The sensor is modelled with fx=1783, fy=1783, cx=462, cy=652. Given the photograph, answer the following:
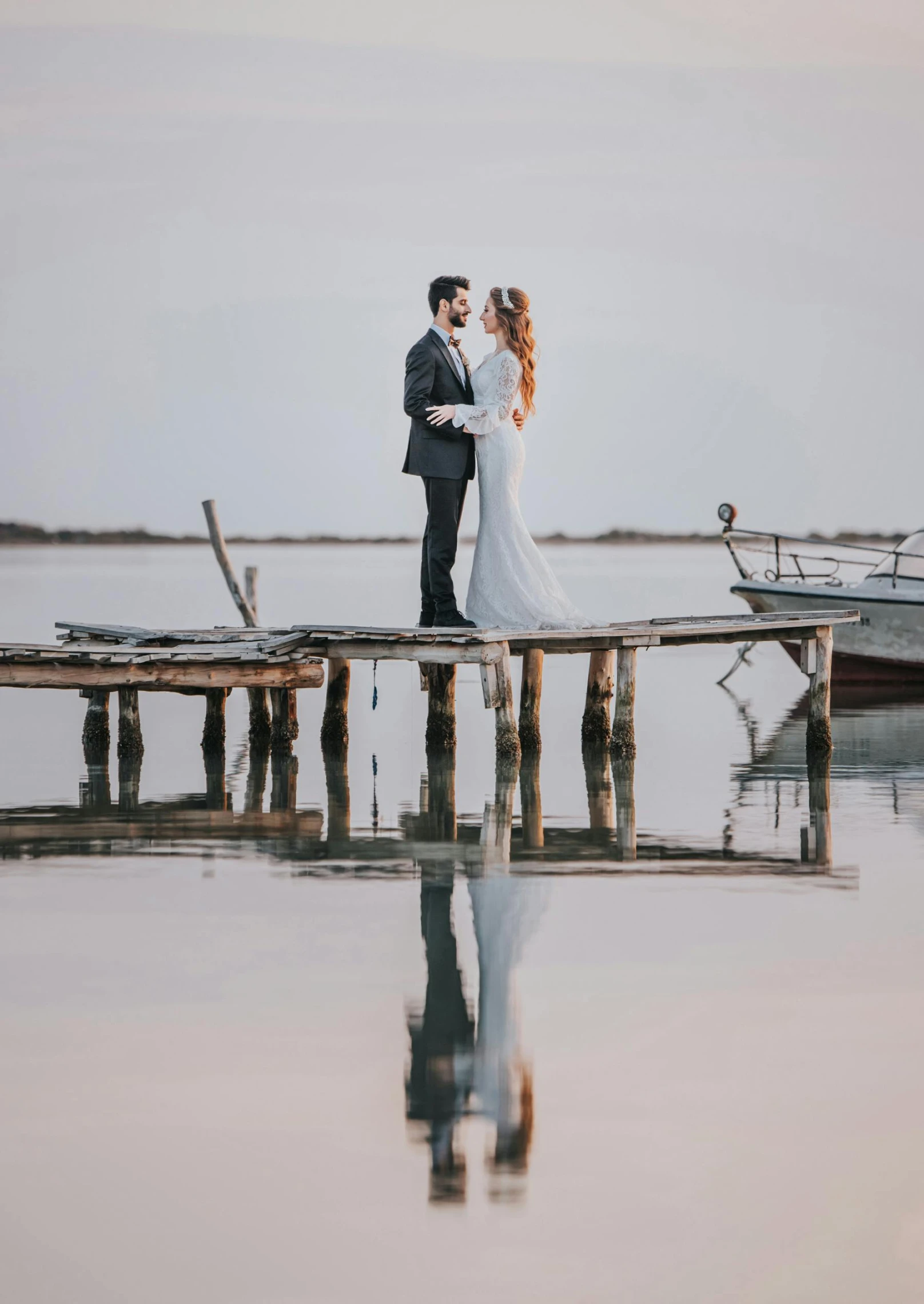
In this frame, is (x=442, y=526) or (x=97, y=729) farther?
(x=97, y=729)

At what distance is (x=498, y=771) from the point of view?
13523mm

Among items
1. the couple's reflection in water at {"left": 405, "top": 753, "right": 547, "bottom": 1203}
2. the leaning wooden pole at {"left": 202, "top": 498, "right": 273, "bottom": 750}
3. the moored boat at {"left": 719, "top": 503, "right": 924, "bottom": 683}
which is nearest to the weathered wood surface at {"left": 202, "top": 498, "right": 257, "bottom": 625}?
the leaning wooden pole at {"left": 202, "top": 498, "right": 273, "bottom": 750}

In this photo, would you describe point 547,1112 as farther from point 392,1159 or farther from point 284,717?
point 284,717

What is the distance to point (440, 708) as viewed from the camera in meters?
14.9

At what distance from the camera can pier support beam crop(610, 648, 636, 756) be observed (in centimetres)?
1356

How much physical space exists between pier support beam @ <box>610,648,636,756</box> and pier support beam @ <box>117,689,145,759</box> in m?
3.79

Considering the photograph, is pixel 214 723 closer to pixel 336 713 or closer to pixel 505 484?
pixel 336 713

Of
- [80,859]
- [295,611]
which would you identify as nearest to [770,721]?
[80,859]

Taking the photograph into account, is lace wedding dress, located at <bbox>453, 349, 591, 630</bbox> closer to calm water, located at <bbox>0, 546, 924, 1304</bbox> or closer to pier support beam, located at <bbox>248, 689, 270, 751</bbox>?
calm water, located at <bbox>0, 546, 924, 1304</bbox>

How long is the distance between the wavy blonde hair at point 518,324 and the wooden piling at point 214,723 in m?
4.61

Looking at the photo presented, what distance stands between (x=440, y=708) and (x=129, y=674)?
10.8 ft

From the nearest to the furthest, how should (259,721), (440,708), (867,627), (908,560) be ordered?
(440,708)
(259,721)
(908,560)
(867,627)

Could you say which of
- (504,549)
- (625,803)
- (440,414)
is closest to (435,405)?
(440,414)

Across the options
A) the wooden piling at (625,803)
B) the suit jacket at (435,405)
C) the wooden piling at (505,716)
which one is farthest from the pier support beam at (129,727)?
the wooden piling at (625,803)
